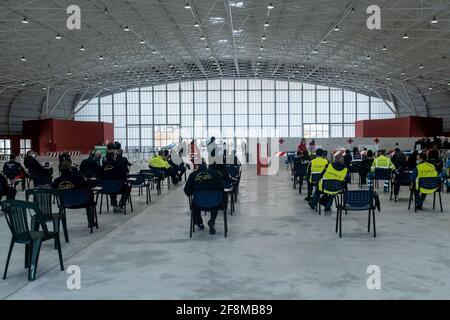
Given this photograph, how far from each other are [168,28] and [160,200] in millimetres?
17319

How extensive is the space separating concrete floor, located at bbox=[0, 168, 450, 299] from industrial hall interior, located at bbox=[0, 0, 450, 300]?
39 mm

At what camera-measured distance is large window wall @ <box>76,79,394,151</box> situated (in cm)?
4659

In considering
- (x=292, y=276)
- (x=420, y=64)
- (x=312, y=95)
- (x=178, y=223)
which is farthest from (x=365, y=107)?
(x=292, y=276)

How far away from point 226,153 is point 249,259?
16109 mm

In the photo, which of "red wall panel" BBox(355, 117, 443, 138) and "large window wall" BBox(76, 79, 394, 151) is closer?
"red wall panel" BBox(355, 117, 443, 138)

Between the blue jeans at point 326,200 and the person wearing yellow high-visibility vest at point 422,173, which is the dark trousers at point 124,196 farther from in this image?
the person wearing yellow high-visibility vest at point 422,173

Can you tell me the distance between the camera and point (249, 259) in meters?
6.40

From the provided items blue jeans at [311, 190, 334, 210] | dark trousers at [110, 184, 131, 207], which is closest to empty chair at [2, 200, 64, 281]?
dark trousers at [110, 184, 131, 207]

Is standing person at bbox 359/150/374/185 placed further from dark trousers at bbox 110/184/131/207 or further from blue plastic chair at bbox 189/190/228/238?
blue plastic chair at bbox 189/190/228/238

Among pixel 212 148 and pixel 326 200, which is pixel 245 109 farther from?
pixel 326 200

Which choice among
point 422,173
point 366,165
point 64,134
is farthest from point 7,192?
point 64,134

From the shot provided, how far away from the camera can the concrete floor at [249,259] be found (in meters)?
4.98

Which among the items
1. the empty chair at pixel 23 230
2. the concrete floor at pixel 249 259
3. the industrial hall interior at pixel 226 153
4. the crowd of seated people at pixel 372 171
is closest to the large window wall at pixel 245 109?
the industrial hall interior at pixel 226 153
